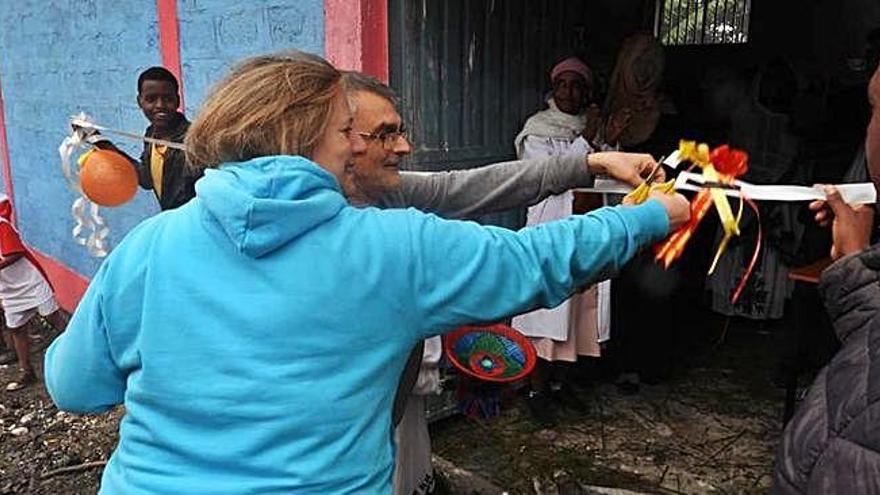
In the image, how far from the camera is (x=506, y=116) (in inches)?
162

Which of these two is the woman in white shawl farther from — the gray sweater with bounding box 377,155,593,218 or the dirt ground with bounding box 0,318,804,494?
the gray sweater with bounding box 377,155,593,218

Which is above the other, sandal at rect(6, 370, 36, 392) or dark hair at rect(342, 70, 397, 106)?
dark hair at rect(342, 70, 397, 106)

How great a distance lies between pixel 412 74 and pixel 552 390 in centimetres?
210

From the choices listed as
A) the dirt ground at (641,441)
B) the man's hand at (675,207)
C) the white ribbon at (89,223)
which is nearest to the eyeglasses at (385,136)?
the man's hand at (675,207)

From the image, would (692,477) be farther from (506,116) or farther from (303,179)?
(303,179)

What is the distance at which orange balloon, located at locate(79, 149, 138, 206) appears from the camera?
3.80 m

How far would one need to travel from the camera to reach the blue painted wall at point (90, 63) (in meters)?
4.12

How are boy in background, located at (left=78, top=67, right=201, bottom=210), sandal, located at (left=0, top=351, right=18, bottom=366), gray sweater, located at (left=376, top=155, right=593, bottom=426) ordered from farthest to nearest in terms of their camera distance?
sandal, located at (left=0, top=351, right=18, bottom=366)
boy in background, located at (left=78, top=67, right=201, bottom=210)
gray sweater, located at (left=376, top=155, right=593, bottom=426)

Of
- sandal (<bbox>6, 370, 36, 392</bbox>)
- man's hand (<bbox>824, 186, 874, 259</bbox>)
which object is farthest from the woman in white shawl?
sandal (<bbox>6, 370, 36, 392</bbox>)

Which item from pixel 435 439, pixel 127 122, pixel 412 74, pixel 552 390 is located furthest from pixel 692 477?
pixel 127 122

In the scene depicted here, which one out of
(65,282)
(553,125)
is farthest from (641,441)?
(65,282)

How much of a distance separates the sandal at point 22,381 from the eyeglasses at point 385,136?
15.8ft

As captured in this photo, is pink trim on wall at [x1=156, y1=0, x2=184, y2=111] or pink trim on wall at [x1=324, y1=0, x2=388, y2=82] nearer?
pink trim on wall at [x1=324, y1=0, x2=388, y2=82]

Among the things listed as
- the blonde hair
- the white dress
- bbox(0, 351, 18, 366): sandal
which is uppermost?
the blonde hair
